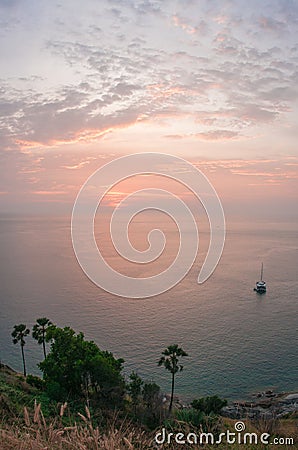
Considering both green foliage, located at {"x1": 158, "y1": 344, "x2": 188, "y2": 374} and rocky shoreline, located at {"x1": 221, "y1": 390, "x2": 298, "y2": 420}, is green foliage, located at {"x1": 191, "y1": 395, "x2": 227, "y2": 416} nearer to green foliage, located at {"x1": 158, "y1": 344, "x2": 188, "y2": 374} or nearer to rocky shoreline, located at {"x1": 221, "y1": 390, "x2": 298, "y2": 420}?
green foliage, located at {"x1": 158, "y1": 344, "x2": 188, "y2": 374}

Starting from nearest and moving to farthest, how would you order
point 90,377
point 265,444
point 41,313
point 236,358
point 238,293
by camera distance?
point 265,444 → point 90,377 → point 236,358 → point 41,313 → point 238,293

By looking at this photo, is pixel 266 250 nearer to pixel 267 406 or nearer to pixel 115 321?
pixel 115 321

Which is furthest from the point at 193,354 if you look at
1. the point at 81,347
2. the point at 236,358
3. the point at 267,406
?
the point at 81,347

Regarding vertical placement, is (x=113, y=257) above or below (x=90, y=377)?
above

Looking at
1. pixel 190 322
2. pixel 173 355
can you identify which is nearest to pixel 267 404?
pixel 173 355

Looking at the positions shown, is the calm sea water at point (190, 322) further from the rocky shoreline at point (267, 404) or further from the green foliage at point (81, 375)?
the green foliage at point (81, 375)

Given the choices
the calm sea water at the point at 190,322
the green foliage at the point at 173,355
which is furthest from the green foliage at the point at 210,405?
the calm sea water at the point at 190,322

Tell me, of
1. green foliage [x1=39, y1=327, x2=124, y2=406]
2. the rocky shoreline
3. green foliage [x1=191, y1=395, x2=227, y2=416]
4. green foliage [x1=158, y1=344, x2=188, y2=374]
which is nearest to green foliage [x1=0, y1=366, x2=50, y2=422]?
green foliage [x1=39, y1=327, x2=124, y2=406]
